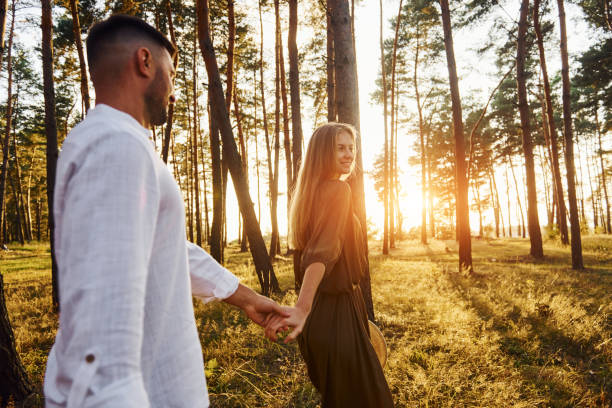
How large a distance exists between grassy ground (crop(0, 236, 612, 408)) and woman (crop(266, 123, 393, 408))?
1711mm

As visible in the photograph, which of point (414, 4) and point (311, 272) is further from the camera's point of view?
point (414, 4)

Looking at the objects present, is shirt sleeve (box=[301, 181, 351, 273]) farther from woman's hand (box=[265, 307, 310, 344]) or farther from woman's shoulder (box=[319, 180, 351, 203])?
woman's hand (box=[265, 307, 310, 344])

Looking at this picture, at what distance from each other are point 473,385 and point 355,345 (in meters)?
2.59

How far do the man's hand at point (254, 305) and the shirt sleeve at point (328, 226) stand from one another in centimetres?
40

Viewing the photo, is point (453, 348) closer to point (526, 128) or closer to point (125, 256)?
point (125, 256)

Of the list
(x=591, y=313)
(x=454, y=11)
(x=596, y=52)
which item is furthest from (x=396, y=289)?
(x=596, y=52)

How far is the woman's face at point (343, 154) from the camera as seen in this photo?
2.59m

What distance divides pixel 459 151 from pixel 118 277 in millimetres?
12308

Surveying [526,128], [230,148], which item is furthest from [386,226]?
[230,148]

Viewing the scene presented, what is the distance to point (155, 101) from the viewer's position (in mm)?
1193

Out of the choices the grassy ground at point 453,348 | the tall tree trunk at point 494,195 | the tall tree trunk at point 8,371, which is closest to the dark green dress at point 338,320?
the grassy ground at point 453,348

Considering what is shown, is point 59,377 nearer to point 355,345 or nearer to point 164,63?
point 164,63

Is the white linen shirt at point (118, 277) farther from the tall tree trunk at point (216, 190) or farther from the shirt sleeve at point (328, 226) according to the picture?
the tall tree trunk at point (216, 190)

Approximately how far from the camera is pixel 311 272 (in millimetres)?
2201
